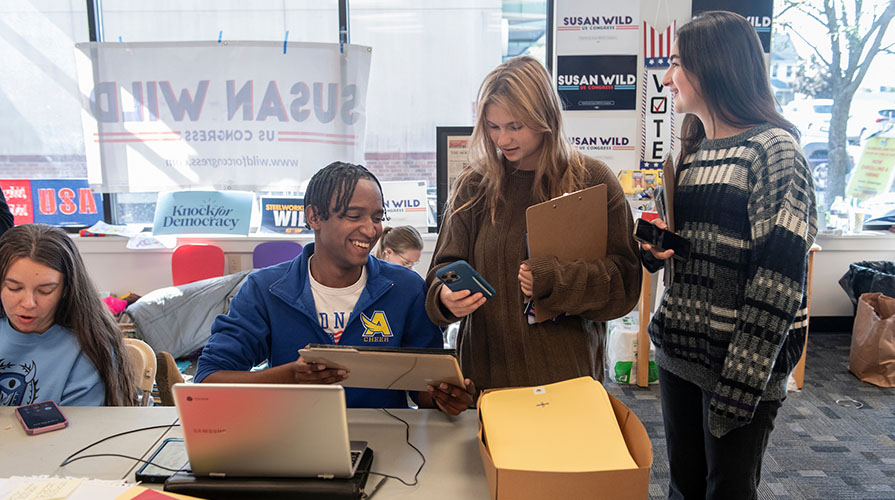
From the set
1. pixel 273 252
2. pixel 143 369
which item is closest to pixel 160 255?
pixel 273 252

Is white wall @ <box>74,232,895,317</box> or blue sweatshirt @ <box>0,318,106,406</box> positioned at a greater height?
blue sweatshirt @ <box>0,318,106,406</box>

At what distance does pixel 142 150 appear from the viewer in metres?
3.78

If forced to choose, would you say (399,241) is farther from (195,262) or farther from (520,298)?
(195,262)

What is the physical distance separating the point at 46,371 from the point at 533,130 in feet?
4.70

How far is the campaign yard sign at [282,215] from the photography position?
3.99 meters

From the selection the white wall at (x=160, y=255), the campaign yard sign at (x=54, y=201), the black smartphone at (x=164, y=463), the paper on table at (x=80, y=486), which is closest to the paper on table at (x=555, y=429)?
the black smartphone at (x=164, y=463)

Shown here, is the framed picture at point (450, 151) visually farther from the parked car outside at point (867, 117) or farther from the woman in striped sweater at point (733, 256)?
the parked car outside at point (867, 117)

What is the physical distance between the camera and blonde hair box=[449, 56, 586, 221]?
4.59 ft

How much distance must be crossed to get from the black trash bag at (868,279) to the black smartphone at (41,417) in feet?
13.8

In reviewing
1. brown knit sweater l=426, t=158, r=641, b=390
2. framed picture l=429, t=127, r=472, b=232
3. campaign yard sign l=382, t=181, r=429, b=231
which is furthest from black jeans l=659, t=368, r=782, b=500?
campaign yard sign l=382, t=181, r=429, b=231

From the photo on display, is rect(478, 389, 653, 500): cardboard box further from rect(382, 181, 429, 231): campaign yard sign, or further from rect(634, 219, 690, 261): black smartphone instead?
rect(382, 181, 429, 231): campaign yard sign

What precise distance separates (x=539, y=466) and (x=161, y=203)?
361 centimetres

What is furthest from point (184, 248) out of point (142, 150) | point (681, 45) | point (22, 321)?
point (681, 45)

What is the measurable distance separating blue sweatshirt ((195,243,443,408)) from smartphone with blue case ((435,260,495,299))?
10.8 inches
